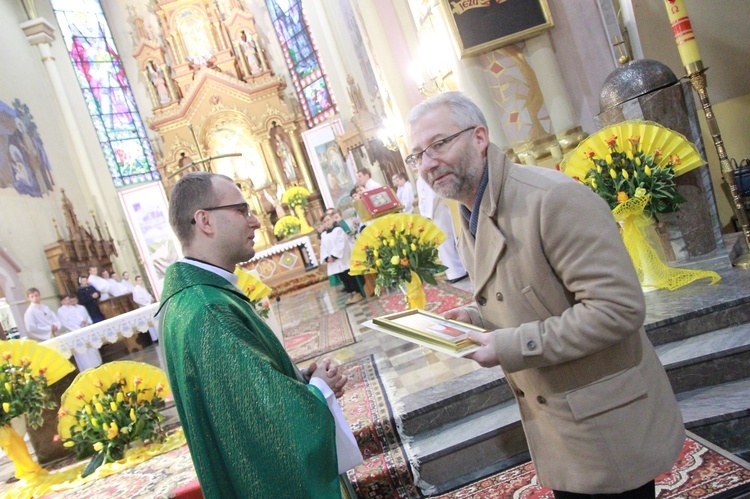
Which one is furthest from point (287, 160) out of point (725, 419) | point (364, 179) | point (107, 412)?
point (725, 419)

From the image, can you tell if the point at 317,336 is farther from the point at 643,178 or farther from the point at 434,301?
the point at 643,178

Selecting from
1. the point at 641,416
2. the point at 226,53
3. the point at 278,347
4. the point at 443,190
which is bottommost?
the point at 641,416

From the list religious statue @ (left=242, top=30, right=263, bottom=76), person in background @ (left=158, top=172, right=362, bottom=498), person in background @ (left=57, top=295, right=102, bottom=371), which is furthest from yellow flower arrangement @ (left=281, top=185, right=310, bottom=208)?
person in background @ (left=158, top=172, right=362, bottom=498)

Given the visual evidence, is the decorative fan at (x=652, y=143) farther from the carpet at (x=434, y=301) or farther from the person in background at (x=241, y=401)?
the person in background at (x=241, y=401)

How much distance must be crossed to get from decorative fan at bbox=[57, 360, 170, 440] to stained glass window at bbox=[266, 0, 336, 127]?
14.6 m

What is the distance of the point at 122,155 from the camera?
18078 mm

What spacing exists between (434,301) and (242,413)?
505 cm

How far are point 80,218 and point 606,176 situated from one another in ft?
46.7

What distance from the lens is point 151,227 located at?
11.4 meters

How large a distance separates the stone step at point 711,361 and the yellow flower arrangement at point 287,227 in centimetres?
1341

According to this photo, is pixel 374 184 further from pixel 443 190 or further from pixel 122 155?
pixel 122 155

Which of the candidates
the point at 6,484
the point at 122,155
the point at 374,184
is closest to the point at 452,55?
the point at 374,184

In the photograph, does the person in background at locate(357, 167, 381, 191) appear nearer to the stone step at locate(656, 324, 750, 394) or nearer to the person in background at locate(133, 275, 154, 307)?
the person in background at locate(133, 275, 154, 307)

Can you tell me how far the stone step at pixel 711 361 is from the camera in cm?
283
